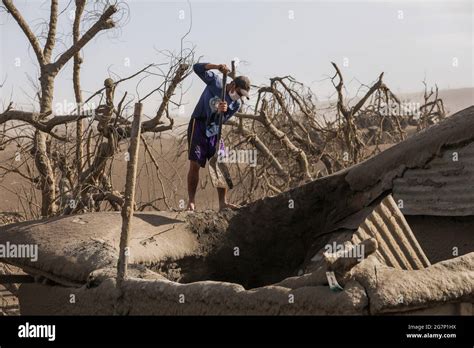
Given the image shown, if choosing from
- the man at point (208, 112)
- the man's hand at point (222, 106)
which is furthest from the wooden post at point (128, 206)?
the man at point (208, 112)

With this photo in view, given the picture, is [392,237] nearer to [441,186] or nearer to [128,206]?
[441,186]

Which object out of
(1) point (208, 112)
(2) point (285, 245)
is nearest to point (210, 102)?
(1) point (208, 112)

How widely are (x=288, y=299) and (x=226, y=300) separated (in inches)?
16.5

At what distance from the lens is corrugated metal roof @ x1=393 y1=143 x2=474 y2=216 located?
7.59 metres

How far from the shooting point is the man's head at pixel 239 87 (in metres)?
8.01

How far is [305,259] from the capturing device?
799 centimetres

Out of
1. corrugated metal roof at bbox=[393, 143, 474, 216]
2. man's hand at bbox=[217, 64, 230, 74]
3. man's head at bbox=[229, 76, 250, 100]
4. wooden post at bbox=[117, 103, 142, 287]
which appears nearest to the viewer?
wooden post at bbox=[117, 103, 142, 287]

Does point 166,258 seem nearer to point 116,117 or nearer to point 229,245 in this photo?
point 229,245

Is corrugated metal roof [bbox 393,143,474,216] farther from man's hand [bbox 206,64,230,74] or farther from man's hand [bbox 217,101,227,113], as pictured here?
man's hand [bbox 206,64,230,74]

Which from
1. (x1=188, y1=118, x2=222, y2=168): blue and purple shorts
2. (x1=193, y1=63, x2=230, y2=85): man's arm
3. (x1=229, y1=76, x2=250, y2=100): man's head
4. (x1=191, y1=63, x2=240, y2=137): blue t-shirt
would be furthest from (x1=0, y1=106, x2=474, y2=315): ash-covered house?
(x1=193, y1=63, x2=230, y2=85): man's arm

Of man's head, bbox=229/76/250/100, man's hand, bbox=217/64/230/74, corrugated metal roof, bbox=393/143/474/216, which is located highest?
man's hand, bbox=217/64/230/74

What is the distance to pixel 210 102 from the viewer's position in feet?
26.5

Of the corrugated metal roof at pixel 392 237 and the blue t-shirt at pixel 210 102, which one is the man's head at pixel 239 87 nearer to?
the blue t-shirt at pixel 210 102

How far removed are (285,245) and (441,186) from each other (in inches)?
55.3
